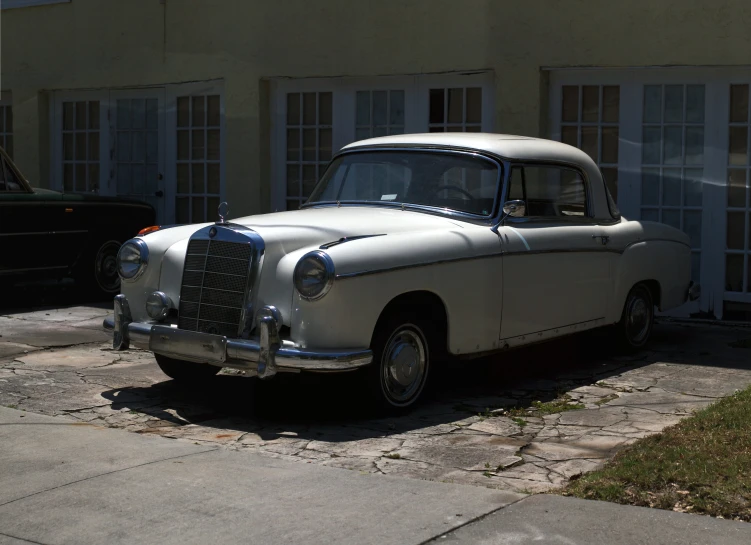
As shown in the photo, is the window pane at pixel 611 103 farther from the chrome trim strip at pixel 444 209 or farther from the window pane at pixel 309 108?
the chrome trim strip at pixel 444 209

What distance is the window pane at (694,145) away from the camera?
10.6 meters

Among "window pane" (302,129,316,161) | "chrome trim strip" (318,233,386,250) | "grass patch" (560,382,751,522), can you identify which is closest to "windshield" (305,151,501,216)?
"chrome trim strip" (318,233,386,250)

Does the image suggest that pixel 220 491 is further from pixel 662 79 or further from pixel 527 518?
pixel 662 79

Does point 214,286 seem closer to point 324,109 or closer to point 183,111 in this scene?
point 324,109

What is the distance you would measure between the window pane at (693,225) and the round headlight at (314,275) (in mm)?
5505

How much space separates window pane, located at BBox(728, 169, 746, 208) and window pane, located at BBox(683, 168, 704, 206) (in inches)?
10.4

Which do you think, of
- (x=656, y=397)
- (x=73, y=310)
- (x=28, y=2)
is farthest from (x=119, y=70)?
(x=656, y=397)

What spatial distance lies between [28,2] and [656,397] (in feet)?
34.6

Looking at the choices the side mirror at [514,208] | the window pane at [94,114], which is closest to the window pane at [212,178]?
the window pane at [94,114]

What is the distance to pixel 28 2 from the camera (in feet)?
48.2

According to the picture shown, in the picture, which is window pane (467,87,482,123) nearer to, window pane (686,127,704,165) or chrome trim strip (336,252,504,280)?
window pane (686,127,704,165)

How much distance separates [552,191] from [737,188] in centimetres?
316

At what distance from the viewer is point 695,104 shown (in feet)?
34.9

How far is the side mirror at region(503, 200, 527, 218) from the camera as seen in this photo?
7305 mm
